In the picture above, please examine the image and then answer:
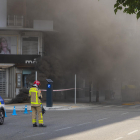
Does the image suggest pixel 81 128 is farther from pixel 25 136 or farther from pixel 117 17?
pixel 117 17

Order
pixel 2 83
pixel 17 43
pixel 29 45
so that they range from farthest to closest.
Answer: pixel 29 45, pixel 2 83, pixel 17 43

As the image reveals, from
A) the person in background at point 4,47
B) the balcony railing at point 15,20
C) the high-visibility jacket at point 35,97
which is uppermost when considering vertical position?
the balcony railing at point 15,20

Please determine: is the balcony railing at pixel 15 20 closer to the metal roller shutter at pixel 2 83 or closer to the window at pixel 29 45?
the window at pixel 29 45

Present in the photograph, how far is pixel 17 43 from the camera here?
27078 mm

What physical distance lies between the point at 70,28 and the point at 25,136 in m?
17.5

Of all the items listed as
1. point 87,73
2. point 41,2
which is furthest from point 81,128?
point 41,2

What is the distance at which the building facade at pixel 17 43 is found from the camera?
2652cm

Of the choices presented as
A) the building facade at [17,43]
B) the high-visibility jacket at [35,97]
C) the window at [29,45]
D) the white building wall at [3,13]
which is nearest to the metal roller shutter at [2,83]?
the building facade at [17,43]

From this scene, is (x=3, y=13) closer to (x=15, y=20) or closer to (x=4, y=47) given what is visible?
(x=15, y=20)

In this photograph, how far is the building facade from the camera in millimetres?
26516

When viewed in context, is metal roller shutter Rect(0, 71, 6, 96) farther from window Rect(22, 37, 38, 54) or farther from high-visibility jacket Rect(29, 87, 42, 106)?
high-visibility jacket Rect(29, 87, 42, 106)

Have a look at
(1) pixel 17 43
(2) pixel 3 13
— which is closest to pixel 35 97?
(1) pixel 17 43

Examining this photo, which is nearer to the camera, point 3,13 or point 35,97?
point 35,97

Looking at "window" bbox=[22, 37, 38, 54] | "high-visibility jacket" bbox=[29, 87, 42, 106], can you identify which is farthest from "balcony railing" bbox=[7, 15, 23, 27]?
"high-visibility jacket" bbox=[29, 87, 42, 106]
